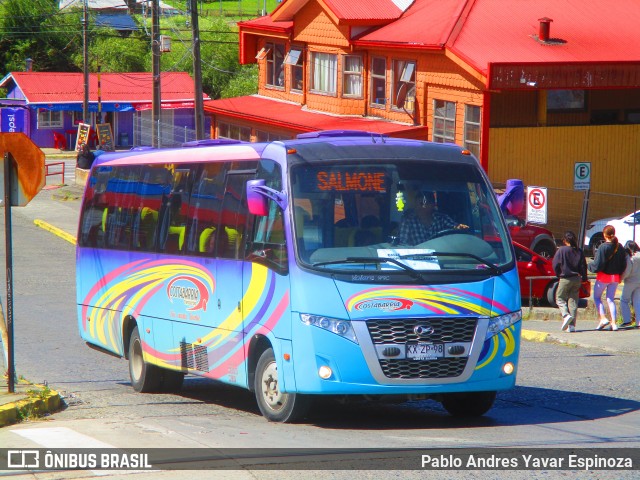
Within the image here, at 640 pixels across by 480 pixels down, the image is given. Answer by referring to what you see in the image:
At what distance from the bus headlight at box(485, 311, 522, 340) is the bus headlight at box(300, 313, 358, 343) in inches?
51.2

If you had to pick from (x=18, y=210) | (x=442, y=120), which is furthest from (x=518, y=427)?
(x=18, y=210)

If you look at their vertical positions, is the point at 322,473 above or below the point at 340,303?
below

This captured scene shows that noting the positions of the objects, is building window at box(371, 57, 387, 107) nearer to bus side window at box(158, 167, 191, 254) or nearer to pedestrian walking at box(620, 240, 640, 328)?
pedestrian walking at box(620, 240, 640, 328)

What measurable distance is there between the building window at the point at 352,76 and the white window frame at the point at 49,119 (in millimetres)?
35986

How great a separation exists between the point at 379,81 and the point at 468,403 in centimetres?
2638

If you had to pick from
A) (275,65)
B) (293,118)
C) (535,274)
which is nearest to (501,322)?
(535,274)

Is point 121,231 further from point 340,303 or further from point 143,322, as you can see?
point 340,303

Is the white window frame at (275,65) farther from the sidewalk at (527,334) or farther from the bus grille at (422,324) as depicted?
the bus grille at (422,324)

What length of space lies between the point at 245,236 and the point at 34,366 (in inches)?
251

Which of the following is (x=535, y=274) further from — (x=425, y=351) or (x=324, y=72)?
(x=324, y=72)

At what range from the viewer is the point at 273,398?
1016cm

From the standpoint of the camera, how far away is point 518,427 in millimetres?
9781

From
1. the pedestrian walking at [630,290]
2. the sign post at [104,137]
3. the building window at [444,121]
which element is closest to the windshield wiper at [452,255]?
the pedestrian walking at [630,290]

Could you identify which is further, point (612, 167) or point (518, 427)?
point (612, 167)
